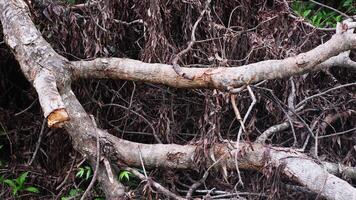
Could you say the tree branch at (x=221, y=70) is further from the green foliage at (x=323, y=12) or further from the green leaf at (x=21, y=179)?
the green foliage at (x=323, y=12)

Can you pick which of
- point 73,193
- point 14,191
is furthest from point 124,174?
point 14,191

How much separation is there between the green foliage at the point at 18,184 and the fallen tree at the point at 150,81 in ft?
1.38

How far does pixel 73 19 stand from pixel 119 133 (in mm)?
634

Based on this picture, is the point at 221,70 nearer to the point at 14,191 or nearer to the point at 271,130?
the point at 271,130

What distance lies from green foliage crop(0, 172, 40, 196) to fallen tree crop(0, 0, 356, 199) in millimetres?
420

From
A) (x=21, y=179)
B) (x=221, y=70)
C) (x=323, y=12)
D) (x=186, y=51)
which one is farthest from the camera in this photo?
(x=323, y=12)

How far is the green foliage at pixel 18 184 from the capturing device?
92.2 inches

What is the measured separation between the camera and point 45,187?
8.02 ft

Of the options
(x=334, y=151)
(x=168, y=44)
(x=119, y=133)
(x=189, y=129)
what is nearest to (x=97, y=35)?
(x=168, y=44)

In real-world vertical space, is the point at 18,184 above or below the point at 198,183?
below

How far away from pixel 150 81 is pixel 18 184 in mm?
871

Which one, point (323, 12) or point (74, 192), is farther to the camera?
point (323, 12)

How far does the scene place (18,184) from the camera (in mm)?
2395

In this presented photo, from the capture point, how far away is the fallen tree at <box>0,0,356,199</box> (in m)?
1.88
